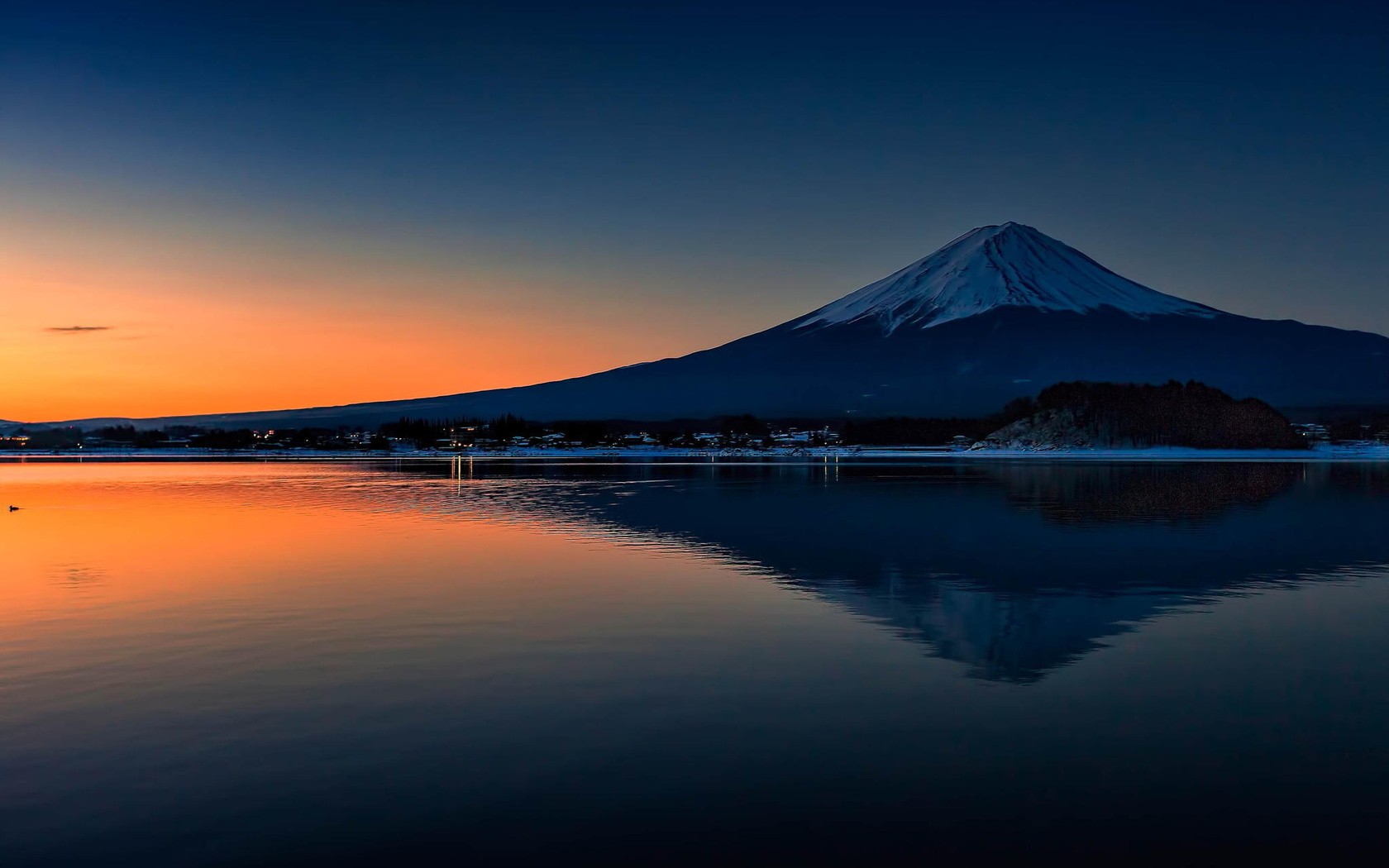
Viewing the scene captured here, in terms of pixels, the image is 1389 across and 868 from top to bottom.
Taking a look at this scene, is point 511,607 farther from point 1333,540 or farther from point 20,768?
point 1333,540

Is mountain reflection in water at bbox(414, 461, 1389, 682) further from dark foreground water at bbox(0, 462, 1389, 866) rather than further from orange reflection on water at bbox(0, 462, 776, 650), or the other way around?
orange reflection on water at bbox(0, 462, 776, 650)

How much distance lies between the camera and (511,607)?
17422 millimetres

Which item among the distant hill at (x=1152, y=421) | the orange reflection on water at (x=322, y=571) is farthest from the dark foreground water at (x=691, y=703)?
the distant hill at (x=1152, y=421)

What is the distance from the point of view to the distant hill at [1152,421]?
155875mm

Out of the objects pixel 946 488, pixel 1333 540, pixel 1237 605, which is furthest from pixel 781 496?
pixel 1237 605

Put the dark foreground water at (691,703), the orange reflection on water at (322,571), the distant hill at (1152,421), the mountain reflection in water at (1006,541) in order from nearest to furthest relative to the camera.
Answer: the dark foreground water at (691,703) → the mountain reflection in water at (1006,541) → the orange reflection on water at (322,571) → the distant hill at (1152,421)

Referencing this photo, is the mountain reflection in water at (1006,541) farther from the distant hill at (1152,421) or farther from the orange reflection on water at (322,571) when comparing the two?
the distant hill at (1152,421)

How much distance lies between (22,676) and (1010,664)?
38.6ft

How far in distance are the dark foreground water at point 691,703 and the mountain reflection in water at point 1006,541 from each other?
18 cm

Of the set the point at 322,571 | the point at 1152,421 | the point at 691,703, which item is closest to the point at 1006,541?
the point at 322,571

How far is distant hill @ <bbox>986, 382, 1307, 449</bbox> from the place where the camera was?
511ft

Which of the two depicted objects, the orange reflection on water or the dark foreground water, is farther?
the orange reflection on water

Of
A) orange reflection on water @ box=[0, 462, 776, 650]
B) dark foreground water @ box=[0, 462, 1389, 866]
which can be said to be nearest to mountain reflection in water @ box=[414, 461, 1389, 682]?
dark foreground water @ box=[0, 462, 1389, 866]

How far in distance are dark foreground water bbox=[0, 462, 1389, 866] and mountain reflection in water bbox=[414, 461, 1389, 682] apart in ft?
0.60
